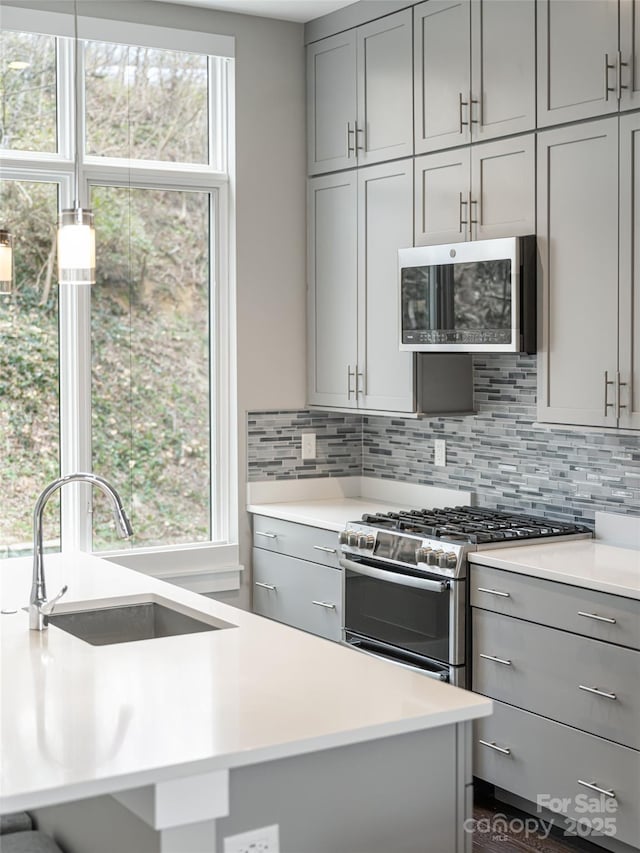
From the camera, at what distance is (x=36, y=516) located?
257 cm

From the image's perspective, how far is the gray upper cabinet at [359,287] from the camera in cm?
430

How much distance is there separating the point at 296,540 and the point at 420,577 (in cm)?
94

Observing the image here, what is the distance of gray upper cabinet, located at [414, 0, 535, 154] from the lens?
364 cm

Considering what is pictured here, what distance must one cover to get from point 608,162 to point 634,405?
0.78 m

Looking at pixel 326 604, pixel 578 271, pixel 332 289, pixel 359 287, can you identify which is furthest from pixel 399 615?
pixel 332 289

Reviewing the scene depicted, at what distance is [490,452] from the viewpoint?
4332mm

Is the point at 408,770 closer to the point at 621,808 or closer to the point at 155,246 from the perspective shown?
the point at 621,808

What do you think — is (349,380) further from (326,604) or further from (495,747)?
(495,747)

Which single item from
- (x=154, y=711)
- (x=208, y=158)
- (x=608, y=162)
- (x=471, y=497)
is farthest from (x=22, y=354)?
(x=154, y=711)

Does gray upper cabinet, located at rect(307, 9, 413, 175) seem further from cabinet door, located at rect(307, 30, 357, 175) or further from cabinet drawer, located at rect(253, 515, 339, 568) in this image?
cabinet drawer, located at rect(253, 515, 339, 568)

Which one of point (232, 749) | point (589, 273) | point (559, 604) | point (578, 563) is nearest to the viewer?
point (232, 749)

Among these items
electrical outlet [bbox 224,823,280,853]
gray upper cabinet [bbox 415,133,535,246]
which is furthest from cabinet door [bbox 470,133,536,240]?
electrical outlet [bbox 224,823,280,853]

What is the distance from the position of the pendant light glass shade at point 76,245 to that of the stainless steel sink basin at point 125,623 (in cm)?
91

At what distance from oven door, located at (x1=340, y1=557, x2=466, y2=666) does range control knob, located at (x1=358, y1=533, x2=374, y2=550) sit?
7cm
